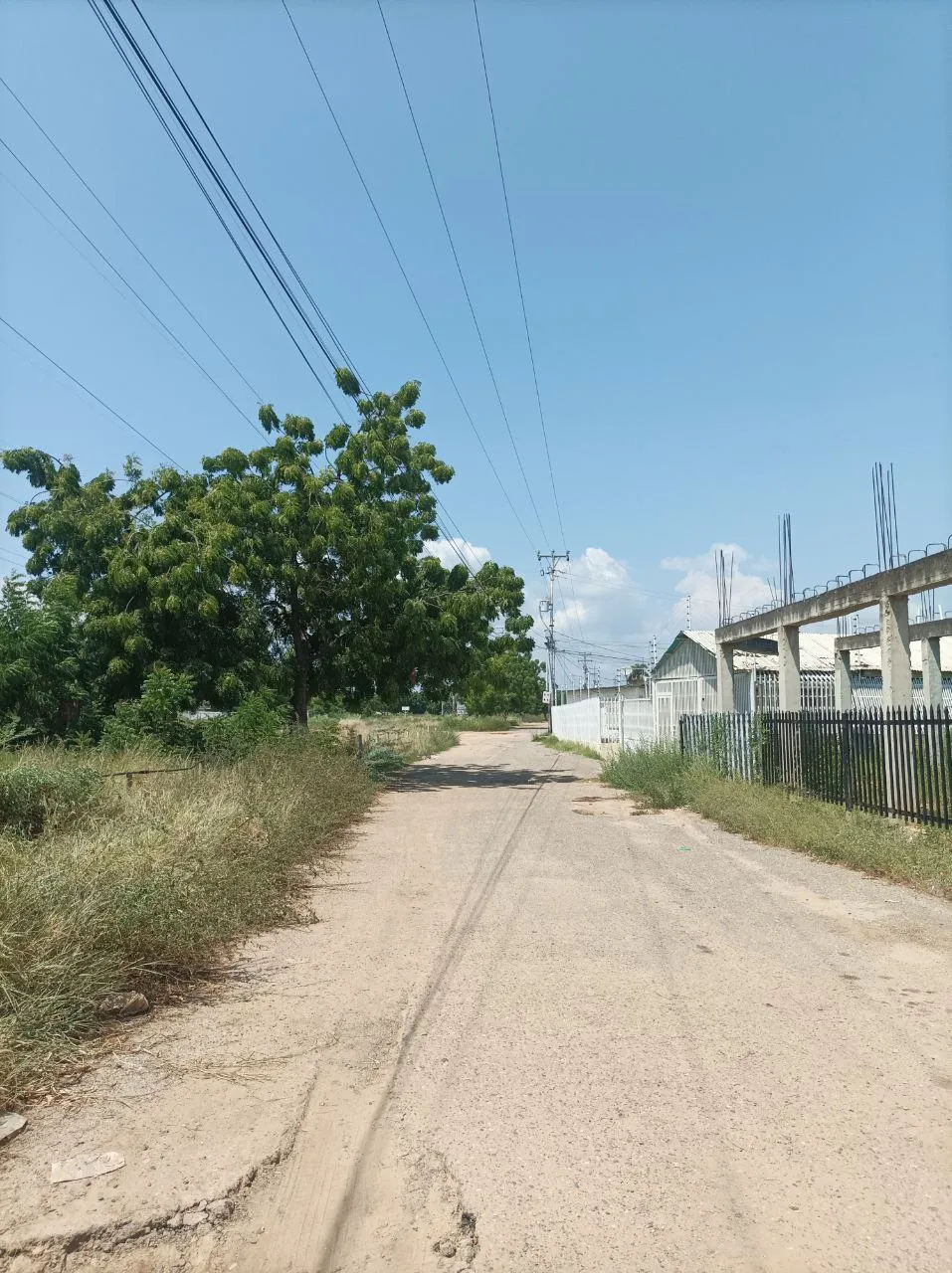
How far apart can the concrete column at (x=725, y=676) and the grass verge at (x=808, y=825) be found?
429cm

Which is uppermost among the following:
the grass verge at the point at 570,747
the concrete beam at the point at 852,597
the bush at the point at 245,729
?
the concrete beam at the point at 852,597

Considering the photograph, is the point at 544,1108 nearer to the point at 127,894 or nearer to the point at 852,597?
the point at 127,894

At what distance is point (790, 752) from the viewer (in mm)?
14359

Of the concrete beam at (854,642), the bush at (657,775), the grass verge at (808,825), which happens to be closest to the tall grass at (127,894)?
the grass verge at (808,825)

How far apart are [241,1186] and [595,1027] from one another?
2.21 m

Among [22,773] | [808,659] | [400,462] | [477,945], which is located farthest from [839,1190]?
[808,659]

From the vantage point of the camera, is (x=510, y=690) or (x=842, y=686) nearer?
(x=842, y=686)

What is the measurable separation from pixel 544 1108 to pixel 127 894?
3028 mm

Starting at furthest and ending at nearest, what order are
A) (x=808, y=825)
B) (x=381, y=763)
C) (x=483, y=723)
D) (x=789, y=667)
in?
(x=483, y=723), (x=381, y=763), (x=789, y=667), (x=808, y=825)

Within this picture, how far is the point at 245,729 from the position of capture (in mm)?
16203

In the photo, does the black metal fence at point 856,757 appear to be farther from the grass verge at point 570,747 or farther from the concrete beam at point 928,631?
the grass verge at point 570,747

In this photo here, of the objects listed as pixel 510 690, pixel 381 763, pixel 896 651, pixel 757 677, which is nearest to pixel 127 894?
pixel 896 651

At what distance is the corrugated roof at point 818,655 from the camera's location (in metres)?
29.2

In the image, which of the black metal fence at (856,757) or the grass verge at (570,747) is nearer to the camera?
the black metal fence at (856,757)
